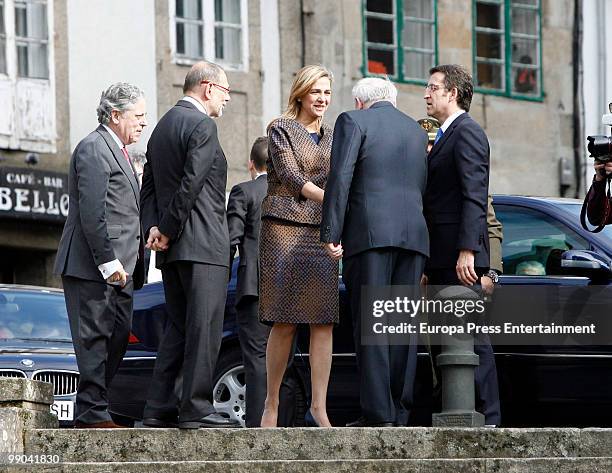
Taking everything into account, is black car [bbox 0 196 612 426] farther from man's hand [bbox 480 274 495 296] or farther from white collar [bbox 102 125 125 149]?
white collar [bbox 102 125 125 149]

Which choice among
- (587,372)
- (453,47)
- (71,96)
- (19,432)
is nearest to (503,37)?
(453,47)

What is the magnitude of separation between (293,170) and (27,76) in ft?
45.3

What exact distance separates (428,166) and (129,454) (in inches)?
103

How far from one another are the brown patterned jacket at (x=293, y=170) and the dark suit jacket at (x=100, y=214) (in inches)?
30.5

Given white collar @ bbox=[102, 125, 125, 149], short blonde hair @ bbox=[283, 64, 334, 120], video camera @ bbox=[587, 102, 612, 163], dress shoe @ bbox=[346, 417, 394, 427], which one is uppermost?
short blonde hair @ bbox=[283, 64, 334, 120]

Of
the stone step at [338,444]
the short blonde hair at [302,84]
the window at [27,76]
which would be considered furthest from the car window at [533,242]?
the window at [27,76]

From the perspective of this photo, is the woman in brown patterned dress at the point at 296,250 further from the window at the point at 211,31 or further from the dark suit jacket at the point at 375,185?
the window at the point at 211,31

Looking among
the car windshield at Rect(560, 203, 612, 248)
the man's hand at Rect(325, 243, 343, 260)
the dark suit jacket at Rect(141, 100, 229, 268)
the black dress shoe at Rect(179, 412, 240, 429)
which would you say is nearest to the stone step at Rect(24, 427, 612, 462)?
the black dress shoe at Rect(179, 412, 240, 429)

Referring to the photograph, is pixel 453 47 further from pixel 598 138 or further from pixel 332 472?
pixel 332 472

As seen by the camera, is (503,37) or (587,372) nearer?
(587,372)

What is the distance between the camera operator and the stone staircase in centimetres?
192

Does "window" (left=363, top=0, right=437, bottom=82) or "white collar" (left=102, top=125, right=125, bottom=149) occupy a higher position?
"window" (left=363, top=0, right=437, bottom=82)

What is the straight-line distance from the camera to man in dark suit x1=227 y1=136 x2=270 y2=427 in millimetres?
12781

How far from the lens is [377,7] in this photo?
27500mm
